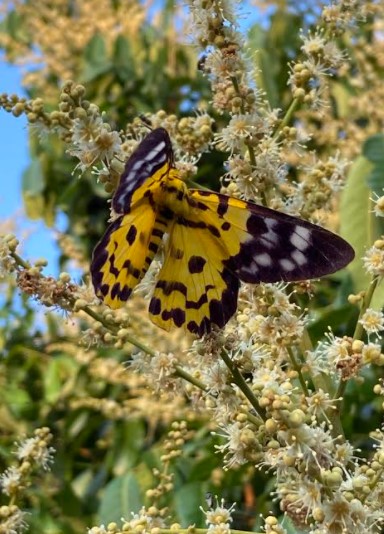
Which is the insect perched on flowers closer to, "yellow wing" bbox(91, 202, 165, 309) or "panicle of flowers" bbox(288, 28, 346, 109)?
"yellow wing" bbox(91, 202, 165, 309)

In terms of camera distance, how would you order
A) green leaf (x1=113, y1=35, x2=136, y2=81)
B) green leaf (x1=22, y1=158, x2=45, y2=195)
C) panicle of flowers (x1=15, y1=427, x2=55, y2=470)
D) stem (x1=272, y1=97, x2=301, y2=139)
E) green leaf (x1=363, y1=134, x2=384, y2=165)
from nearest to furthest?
1. stem (x1=272, y1=97, x2=301, y2=139)
2. panicle of flowers (x1=15, y1=427, x2=55, y2=470)
3. green leaf (x1=363, y1=134, x2=384, y2=165)
4. green leaf (x1=22, y1=158, x2=45, y2=195)
5. green leaf (x1=113, y1=35, x2=136, y2=81)

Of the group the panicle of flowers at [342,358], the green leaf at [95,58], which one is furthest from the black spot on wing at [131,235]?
the green leaf at [95,58]

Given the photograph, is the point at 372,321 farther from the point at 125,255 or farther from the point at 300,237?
the point at 125,255

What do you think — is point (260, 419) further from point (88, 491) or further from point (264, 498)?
point (88, 491)

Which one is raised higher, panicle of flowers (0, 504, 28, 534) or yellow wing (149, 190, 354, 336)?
yellow wing (149, 190, 354, 336)

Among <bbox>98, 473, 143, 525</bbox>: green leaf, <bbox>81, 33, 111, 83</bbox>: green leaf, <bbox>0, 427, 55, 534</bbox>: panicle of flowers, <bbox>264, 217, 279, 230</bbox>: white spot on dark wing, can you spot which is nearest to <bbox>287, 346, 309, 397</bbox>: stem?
<bbox>264, 217, 279, 230</bbox>: white spot on dark wing

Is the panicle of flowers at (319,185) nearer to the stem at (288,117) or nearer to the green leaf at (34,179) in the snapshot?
the stem at (288,117)

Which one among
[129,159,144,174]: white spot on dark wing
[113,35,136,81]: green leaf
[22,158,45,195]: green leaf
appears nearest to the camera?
[129,159,144,174]: white spot on dark wing
